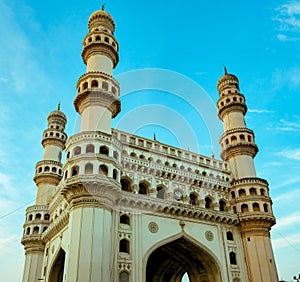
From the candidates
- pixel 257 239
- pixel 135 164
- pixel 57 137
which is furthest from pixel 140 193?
pixel 57 137

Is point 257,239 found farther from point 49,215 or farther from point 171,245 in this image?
point 49,215

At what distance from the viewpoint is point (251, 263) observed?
93.4 feet

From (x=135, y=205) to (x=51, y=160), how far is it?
15202mm

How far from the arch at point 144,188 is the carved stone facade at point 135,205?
0.08 meters

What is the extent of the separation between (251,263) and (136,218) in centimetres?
1115

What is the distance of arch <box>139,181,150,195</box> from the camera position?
2767 cm

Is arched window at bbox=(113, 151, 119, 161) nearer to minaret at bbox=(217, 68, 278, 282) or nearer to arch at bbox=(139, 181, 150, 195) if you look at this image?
arch at bbox=(139, 181, 150, 195)

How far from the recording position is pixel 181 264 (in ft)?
103

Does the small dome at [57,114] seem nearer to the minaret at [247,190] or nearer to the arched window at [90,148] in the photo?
the arched window at [90,148]

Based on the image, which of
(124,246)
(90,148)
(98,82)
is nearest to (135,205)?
(124,246)

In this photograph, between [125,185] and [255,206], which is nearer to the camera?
[125,185]

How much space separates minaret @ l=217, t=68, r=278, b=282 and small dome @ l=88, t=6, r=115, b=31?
1464cm

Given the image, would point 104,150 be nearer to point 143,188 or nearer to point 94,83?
point 143,188

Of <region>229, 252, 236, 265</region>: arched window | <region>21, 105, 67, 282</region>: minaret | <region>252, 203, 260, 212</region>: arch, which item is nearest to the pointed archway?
<region>21, 105, 67, 282</region>: minaret
